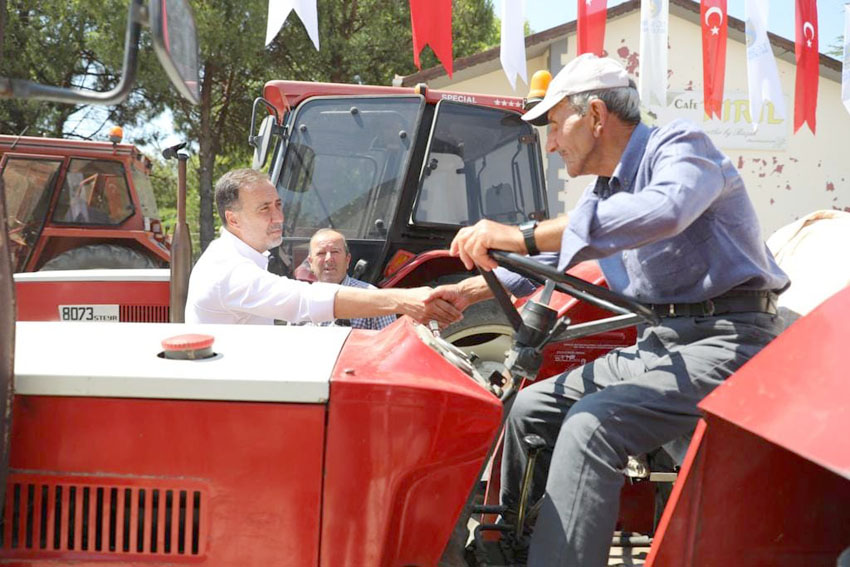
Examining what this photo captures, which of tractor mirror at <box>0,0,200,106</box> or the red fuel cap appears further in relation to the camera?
the red fuel cap

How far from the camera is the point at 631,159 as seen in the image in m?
1.91

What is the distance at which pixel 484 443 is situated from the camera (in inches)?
59.0

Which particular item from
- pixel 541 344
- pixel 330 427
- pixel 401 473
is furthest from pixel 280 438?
pixel 541 344

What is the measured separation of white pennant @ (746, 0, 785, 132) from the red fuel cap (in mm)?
6961

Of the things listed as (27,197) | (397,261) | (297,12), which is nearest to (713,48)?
(297,12)

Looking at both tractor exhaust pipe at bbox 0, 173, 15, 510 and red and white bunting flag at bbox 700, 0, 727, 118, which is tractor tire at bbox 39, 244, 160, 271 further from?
tractor exhaust pipe at bbox 0, 173, 15, 510

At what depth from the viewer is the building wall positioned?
11430mm

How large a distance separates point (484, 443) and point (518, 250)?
42cm

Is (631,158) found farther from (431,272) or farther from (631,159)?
(431,272)

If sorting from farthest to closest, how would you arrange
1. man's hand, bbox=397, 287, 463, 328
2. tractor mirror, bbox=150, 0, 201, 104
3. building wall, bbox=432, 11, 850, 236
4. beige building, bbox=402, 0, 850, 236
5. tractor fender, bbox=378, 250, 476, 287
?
building wall, bbox=432, 11, 850, 236
beige building, bbox=402, 0, 850, 236
tractor fender, bbox=378, 250, 476, 287
man's hand, bbox=397, 287, 463, 328
tractor mirror, bbox=150, 0, 201, 104

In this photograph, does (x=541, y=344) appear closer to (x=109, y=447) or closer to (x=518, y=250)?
(x=518, y=250)

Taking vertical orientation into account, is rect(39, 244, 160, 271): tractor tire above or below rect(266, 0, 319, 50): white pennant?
below

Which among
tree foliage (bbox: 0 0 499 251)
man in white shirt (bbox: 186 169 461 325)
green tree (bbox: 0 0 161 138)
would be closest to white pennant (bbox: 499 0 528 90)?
man in white shirt (bbox: 186 169 461 325)

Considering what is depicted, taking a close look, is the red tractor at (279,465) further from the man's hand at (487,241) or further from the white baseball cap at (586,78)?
the white baseball cap at (586,78)
